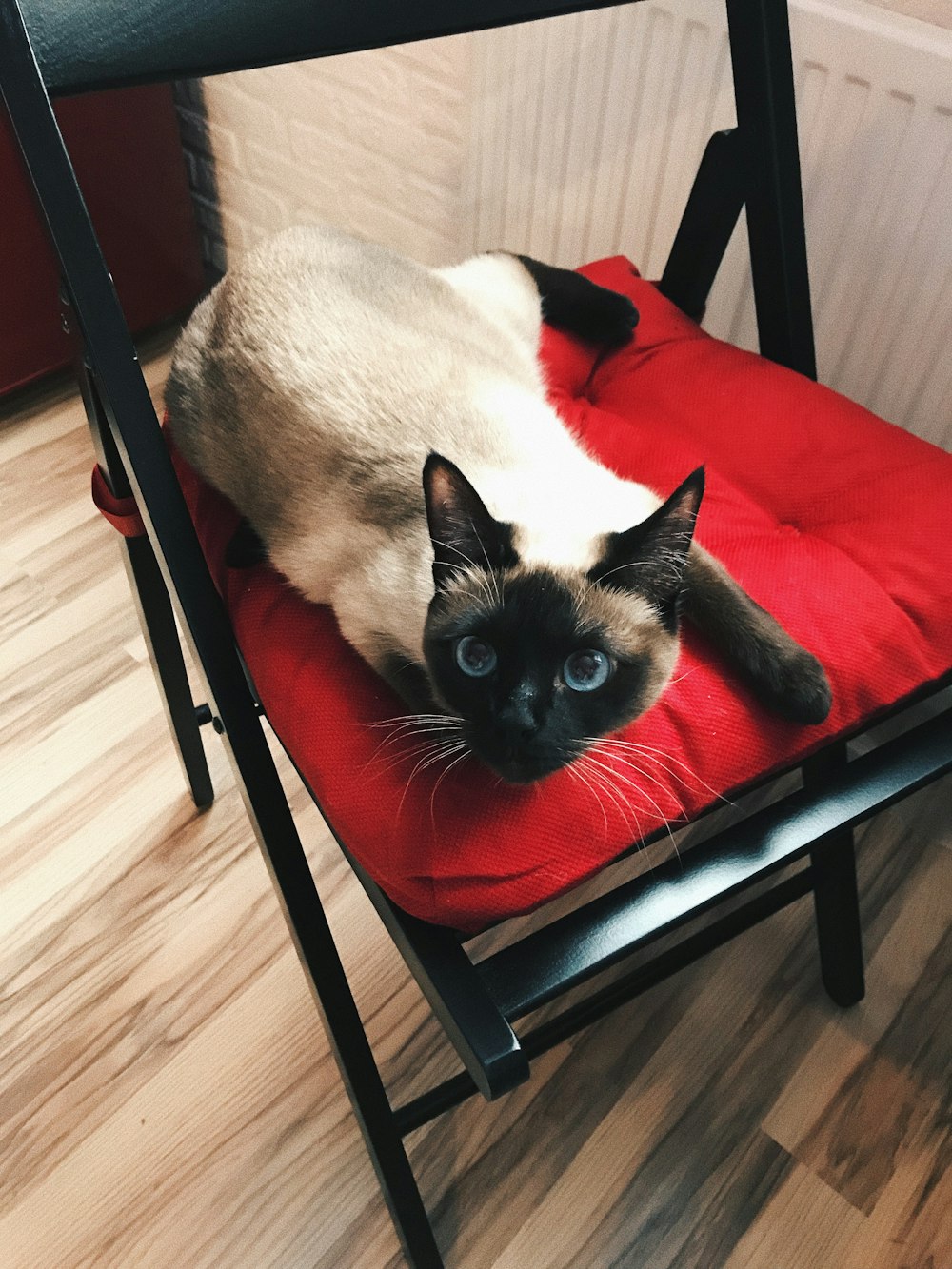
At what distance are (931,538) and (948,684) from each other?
0.13 m

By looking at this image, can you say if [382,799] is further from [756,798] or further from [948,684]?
[756,798]

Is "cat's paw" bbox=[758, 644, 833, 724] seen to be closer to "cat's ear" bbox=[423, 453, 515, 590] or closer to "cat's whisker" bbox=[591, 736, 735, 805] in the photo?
"cat's whisker" bbox=[591, 736, 735, 805]

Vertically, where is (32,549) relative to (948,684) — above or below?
below

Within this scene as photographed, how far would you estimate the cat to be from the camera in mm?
731

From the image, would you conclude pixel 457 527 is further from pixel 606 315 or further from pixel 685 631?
pixel 606 315

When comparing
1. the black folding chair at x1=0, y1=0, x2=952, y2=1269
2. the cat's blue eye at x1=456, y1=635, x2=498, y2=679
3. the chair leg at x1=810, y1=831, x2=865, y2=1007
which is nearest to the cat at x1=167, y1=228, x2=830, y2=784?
the cat's blue eye at x1=456, y1=635, x2=498, y2=679

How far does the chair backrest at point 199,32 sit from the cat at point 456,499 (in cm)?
24

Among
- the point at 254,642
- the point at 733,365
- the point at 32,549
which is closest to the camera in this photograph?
the point at 254,642

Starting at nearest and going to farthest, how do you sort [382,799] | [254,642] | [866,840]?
1. [382,799]
2. [254,642]
3. [866,840]

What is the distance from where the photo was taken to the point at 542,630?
72cm

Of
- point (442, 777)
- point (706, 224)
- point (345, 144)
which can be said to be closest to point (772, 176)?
point (706, 224)

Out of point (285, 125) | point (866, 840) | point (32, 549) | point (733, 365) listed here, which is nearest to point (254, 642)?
point (733, 365)

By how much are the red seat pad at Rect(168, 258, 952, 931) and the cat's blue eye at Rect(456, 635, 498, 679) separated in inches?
2.8

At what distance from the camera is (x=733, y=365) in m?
1.10
